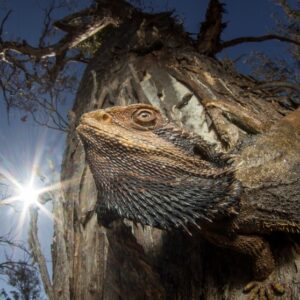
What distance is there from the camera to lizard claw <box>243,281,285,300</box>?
1484mm

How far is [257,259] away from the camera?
4.95 ft

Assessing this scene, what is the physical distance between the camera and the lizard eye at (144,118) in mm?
1639

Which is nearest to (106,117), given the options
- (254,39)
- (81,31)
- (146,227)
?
(146,227)

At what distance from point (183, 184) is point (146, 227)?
66 cm

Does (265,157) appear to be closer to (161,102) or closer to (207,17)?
(161,102)

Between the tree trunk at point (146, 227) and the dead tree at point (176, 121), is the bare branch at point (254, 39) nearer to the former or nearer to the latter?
the dead tree at point (176, 121)

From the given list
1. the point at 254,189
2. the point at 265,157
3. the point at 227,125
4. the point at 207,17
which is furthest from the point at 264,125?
the point at 207,17

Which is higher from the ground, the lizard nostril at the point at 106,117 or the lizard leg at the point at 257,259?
the lizard nostril at the point at 106,117

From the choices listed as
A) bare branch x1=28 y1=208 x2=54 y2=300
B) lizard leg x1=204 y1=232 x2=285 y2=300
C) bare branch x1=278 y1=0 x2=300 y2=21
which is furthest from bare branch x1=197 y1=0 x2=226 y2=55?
bare branch x1=278 y1=0 x2=300 y2=21

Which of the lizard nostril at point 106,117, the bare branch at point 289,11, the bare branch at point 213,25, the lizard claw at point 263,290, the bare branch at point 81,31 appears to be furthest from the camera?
the bare branch at point 289,11

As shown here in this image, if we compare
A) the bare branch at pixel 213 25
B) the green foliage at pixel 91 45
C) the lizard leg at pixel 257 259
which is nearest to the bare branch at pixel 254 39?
the bare branch at pixel 213 25

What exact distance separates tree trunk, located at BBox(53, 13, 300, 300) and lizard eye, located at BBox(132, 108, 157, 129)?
58cm

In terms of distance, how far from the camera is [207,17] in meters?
4.81

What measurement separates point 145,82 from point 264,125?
1333mm
